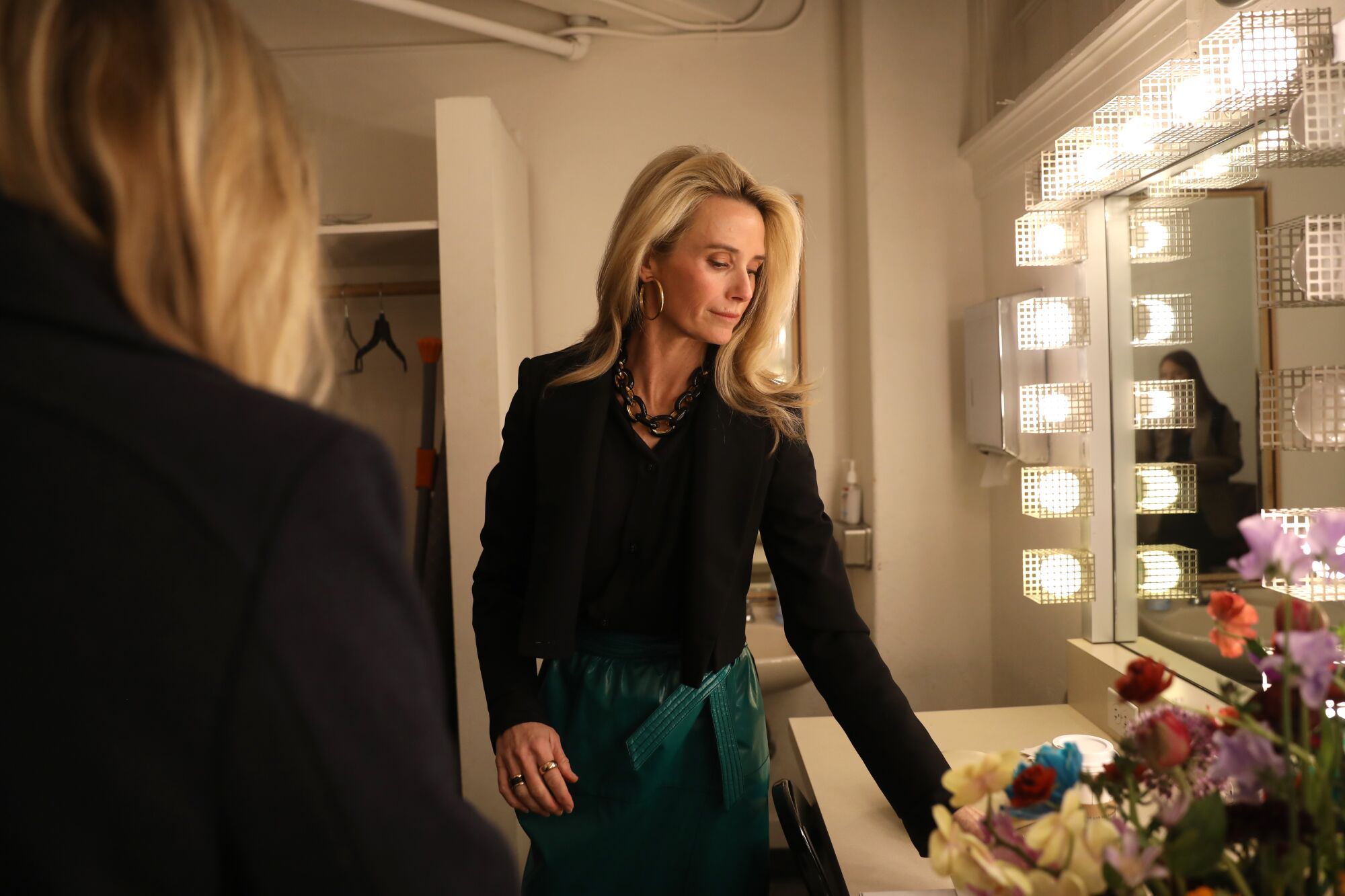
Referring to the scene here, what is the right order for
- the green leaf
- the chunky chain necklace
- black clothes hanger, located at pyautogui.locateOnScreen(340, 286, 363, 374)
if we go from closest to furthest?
the green leaf, the chunky chain necklace, black clothes hanger, located at pyautogui.locateOnScreen(340, 286, 363, 374)

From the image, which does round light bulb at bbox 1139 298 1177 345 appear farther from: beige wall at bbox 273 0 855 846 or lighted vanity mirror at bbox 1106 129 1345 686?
beige wall at bbox 273 0 855 846

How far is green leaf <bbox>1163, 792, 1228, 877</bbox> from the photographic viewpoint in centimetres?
56

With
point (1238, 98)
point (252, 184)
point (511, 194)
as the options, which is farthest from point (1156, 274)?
point (252, 184)

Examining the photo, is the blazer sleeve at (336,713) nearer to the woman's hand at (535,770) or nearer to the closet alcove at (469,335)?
the woman's hand at (535,770)

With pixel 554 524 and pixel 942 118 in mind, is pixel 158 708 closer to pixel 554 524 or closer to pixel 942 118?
pixel 554 524

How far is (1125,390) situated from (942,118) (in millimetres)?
1082

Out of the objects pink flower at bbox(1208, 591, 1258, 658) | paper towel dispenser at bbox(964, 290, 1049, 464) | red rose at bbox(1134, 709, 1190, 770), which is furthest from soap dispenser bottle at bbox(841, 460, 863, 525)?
red rose at bbox(1134, 709, 1190, 770)

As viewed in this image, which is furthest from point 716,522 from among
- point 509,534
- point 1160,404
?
point 1160,404

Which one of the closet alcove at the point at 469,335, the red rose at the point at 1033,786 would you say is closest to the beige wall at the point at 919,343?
the closet alcove at the point at 469,335

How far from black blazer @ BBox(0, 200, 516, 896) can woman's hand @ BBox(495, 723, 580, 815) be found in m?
0.89

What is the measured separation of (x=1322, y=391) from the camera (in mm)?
1174

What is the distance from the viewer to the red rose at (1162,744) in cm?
59

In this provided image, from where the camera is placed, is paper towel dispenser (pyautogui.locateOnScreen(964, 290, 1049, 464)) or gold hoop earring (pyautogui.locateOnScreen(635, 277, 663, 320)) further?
paper towel dispenser (pyautogui.locateOnScreen(964, 290, 1049, 464))

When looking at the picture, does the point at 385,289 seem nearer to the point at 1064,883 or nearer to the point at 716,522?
the point at 716,522
